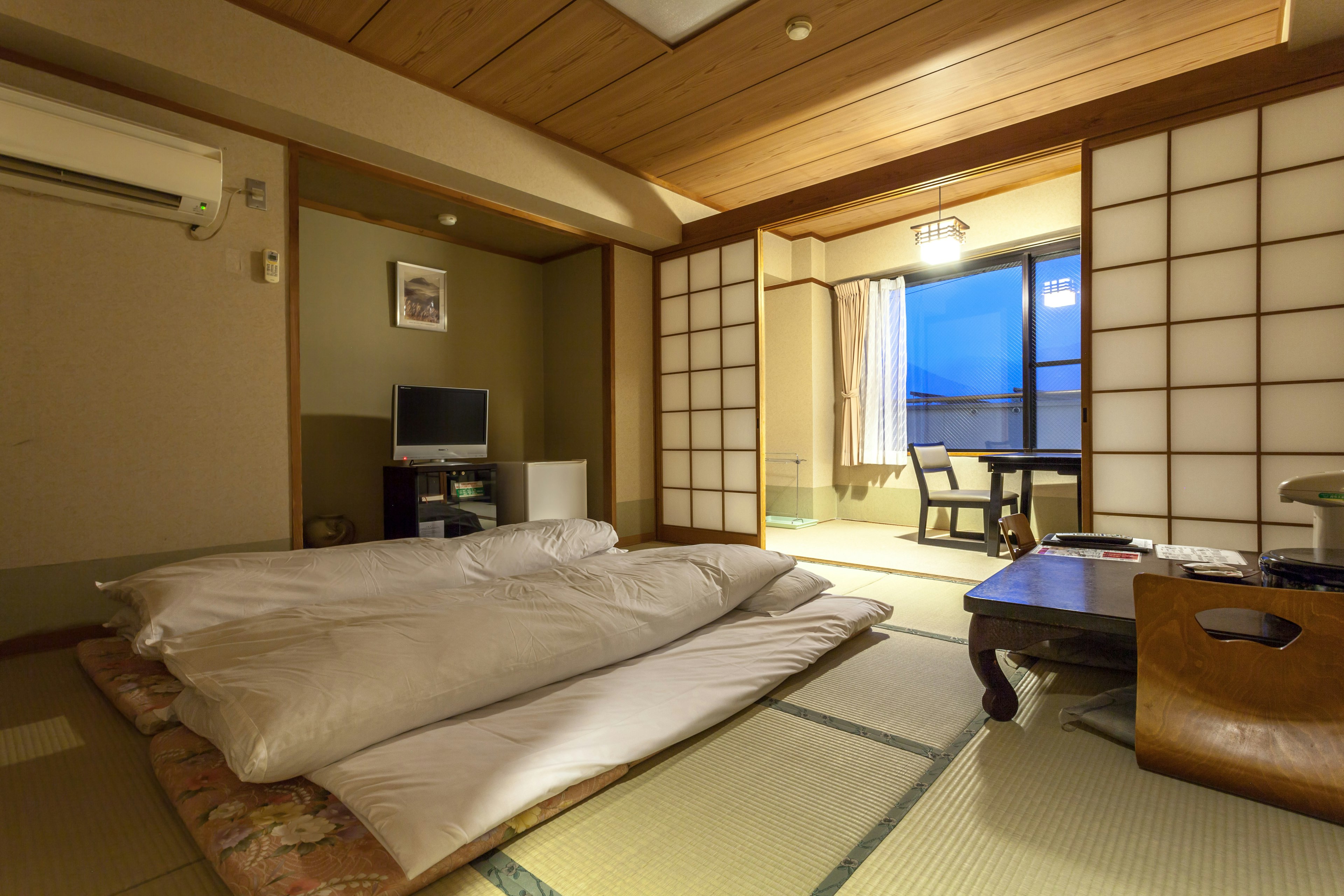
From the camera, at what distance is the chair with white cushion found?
4133mm

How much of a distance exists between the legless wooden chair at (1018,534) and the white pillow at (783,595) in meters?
0.70

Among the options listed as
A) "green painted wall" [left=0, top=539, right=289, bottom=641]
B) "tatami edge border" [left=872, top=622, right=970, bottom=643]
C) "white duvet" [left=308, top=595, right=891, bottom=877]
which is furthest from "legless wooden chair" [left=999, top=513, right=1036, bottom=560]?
"green painted wall" [left=0, top=539, right=289, bottom=641]

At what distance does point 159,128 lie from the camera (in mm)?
2514

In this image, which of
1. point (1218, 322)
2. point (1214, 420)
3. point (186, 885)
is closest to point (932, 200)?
point (1218, 322)

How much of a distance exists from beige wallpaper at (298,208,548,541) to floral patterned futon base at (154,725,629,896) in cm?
304

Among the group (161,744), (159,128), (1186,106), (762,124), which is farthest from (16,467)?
(1186,106)

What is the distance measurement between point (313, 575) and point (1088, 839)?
2.06 m

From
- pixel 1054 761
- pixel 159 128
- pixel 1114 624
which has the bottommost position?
pixel 1054 761

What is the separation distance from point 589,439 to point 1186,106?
3.73 m

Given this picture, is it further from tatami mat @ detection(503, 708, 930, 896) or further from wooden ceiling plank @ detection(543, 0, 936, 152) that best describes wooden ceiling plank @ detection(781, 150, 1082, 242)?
tatami mat @ detection(503, 708, 930, 896)

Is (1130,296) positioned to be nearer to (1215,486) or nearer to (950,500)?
(1215,486)

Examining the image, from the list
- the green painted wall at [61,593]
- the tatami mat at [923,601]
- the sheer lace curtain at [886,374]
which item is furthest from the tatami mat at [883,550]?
the green painted wall at [61,593]

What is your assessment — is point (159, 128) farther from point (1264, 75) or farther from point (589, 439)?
point (1264, 75)

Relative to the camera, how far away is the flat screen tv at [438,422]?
402cm
